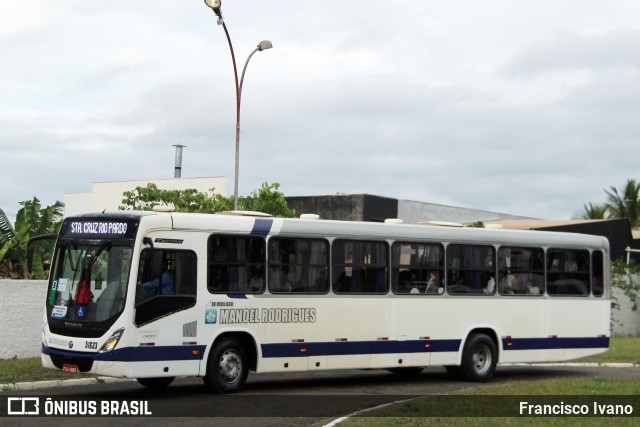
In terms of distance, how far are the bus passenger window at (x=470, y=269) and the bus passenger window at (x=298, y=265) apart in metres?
3.09

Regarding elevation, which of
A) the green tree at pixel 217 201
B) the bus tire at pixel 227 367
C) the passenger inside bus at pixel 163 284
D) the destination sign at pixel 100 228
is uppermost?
the green tree at pixel 217 201

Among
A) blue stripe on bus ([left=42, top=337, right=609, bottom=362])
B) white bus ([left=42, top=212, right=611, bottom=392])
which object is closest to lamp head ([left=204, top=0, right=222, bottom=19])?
white bus ([left=42, top=212, right=611, bottom=392])

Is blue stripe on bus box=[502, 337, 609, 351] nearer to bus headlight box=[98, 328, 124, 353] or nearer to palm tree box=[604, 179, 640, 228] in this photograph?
bus headlight box=[98, 328, 124, 353]

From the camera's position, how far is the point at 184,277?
56.4 feet

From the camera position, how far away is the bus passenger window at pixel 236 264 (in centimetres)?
1762

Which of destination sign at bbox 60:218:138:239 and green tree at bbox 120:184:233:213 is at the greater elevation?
green tree at bbox 120:184:233:213

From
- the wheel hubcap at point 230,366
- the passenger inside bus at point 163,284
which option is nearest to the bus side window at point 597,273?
the wheel hubcap at point 230,366

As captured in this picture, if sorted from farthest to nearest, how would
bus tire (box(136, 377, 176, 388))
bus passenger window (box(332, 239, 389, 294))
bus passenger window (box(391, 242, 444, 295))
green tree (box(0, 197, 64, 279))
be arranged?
green tree (box(0, 197, 64, 279)) → bus passenger window (box(391, 242, 444, 295)) → bus passenger window (box(332, 239, 389, 294)) → bus tire (box(136, 377, 176, 388))

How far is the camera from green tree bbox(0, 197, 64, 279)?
25.7m

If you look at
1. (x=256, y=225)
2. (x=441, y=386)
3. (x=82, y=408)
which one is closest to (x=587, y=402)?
(x=441, y=386)

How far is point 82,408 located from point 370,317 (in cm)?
619

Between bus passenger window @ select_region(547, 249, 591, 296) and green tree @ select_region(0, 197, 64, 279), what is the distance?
38.8 feet

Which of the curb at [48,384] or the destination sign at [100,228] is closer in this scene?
the destination sign at [100,228]

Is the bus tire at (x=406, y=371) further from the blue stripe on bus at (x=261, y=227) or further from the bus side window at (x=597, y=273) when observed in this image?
the blue stripe on bus at (x=261, y=227)
